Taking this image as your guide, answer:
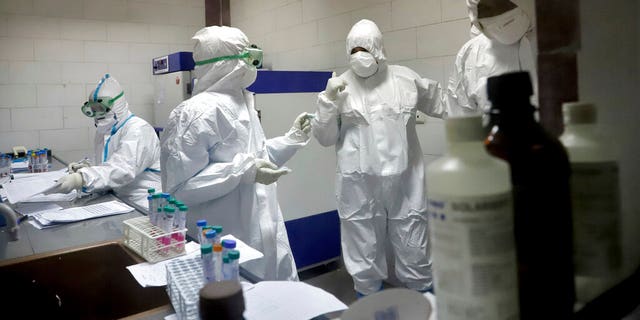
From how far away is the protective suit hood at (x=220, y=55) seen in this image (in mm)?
1894

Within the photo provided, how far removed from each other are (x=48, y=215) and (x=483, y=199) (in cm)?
194

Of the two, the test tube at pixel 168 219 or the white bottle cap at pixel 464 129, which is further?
the test tube at pixel 168 219

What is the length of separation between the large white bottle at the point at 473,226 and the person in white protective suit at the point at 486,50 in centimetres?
21

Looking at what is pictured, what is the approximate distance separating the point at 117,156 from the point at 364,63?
1481 millimetres

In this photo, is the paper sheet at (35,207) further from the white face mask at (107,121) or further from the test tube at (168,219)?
the test tube at (168,219)

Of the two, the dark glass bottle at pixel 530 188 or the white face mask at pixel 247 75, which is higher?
the white face mask at pixel 247 75

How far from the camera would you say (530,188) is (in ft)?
1.42

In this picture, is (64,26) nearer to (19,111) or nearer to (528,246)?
(19,111)

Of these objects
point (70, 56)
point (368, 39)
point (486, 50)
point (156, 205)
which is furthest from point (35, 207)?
point (70, 56)

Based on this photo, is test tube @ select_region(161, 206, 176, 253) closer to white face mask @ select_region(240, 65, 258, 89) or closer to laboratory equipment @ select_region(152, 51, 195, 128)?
white face mask @ select_region(240, 65, 258, 89)

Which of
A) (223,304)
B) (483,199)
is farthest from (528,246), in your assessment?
(223,304)

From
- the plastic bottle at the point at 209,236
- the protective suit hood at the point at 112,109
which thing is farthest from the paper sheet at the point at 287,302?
the protective suit hood at the point at 112,109

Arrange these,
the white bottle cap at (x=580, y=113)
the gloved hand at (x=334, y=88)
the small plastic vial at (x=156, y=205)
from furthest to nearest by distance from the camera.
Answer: the gloved hand at (x=334, y=88)
the small plastic vial at (x=156, y=205)
the white bottle cap at (x=580, y=113)

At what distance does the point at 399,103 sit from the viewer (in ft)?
7.88
